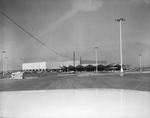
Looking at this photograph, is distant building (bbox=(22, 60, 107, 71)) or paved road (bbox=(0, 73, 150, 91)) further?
distant building (bbox=(22, 60, 107, 71))

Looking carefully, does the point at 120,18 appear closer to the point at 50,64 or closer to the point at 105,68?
the point at 105,68

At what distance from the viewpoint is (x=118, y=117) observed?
5.46 meters

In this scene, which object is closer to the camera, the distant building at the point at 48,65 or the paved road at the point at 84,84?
the paved road at the point at 84,84

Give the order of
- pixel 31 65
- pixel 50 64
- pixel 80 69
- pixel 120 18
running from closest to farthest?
pixel 120 18, pixel 80 69, pixel 50 64, pixel 31 65

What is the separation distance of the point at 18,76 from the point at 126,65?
11942 cm

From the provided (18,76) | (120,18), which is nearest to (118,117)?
(120,18)

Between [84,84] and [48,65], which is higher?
[48,65]

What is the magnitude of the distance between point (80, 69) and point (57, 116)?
10565cm

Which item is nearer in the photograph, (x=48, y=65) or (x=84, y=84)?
(x=84, y=84)

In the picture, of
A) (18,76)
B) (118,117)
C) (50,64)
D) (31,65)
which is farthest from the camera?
(31,65)

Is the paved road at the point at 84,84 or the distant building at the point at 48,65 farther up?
the distant building at the point at 48,65

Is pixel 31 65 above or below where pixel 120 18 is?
below

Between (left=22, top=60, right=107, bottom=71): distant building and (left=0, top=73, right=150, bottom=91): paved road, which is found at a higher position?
(left=22, top=60, right=107, bottom=71): distant building

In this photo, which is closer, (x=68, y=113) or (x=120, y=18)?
(x=68, y=113)
